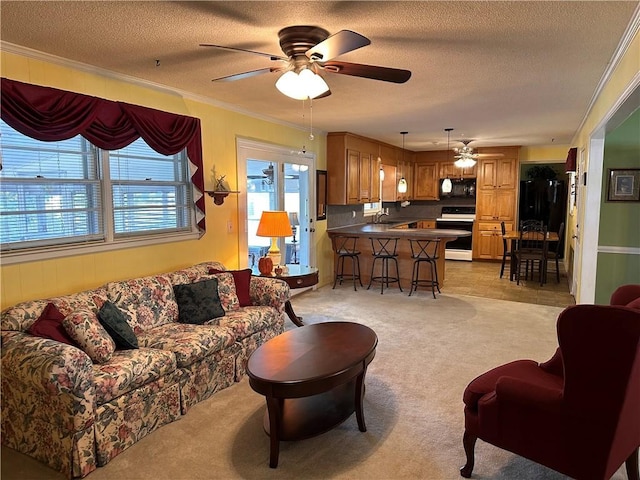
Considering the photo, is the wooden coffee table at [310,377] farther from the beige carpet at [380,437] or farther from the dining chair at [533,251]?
the dining chair at [533,251]

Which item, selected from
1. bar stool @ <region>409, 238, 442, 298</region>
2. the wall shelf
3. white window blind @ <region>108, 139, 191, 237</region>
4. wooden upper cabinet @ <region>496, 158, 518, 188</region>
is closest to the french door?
the wall shelf

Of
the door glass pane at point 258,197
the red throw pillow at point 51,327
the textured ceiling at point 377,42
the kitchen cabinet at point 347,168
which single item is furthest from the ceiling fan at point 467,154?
the red throw pillow at point 51,327

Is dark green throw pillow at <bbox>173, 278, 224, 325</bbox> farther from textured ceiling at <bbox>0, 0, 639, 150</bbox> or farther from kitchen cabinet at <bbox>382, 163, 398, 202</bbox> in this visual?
kitchen cabinet at <bbox>382, 163, 398, 202</bbox>

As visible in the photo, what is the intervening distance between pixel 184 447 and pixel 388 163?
6.83 meters

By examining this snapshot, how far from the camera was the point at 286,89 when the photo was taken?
8.05 ft

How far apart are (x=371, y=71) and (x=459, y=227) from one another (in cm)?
738

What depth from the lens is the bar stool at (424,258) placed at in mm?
6371

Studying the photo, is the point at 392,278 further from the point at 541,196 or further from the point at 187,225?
the point at 541,196

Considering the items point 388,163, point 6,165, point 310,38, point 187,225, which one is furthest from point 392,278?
point 6,165

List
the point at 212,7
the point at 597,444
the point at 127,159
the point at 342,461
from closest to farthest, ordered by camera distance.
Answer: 1. the point at 597,444
2. the point at 212,7
3. the point at 342,461
4. the point at 127,159

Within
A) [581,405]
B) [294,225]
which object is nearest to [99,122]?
[294,225]

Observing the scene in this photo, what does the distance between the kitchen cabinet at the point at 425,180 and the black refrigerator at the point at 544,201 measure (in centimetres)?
179

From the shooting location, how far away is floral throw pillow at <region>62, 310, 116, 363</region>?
2.55m

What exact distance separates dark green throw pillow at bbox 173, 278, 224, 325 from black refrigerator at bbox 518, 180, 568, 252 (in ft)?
24.7
